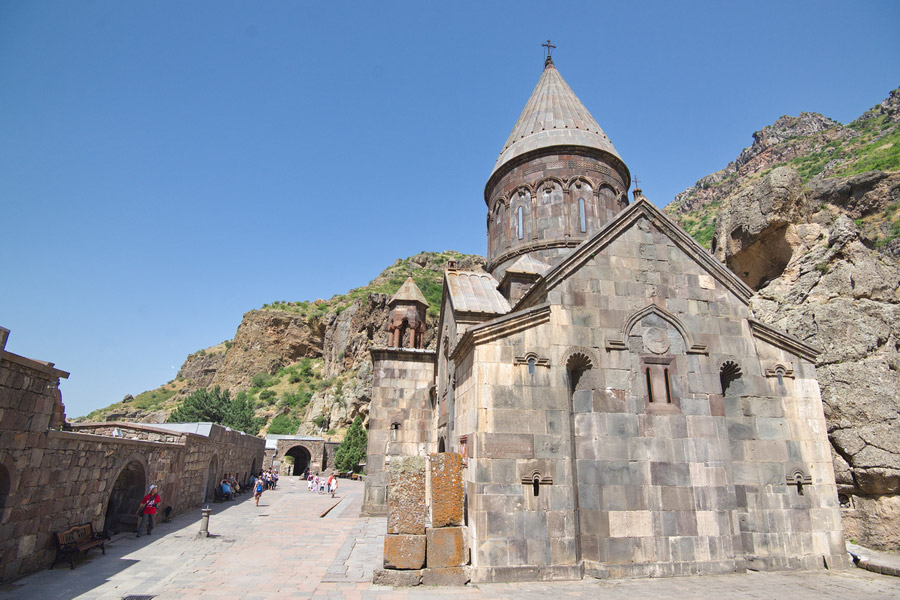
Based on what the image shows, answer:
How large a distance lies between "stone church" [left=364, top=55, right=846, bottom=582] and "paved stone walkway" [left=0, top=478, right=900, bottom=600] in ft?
1.25

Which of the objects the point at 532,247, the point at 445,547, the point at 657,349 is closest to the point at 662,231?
the point at 657,349

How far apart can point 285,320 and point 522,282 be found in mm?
52921

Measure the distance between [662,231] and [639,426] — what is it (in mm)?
3342

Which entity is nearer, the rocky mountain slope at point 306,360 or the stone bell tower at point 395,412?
the stone bell tower at point 395,412

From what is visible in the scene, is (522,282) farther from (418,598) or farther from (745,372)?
(418,598)

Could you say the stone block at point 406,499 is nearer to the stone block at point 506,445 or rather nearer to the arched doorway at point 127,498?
the stone block at point 506,445

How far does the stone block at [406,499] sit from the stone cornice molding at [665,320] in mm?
3623

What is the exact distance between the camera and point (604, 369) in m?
6.89

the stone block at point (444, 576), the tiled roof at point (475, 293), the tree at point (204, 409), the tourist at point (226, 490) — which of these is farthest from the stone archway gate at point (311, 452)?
the stone block at point (444, 576)

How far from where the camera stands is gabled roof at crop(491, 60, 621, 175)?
Result: 507 inches

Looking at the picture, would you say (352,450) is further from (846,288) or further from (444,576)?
(846,288)

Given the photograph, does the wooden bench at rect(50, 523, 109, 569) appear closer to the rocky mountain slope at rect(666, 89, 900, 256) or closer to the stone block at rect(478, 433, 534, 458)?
the stone block at rect(478, 433, 534, 458)

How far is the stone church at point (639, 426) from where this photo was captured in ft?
20.4

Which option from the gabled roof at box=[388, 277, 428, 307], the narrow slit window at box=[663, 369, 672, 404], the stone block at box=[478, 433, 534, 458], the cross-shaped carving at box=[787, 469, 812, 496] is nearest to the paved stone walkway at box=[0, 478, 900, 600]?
the cross-shaped carving at box=[787, 469, 812, 496]
